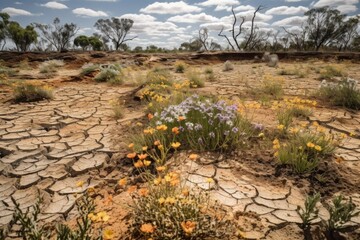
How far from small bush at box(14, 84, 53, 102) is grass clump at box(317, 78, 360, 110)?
6.28m

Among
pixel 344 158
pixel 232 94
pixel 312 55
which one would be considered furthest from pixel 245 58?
pixel 344 158

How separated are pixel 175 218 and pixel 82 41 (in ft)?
123

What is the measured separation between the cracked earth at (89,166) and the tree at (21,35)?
27295 millimetres

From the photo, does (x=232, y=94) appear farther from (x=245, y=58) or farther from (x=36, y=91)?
(x=245, y=58)

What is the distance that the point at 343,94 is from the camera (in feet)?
16.2

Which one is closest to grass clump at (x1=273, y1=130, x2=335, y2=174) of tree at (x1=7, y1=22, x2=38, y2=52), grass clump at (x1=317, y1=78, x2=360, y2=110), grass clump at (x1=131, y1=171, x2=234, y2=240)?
grass clump at (x1=131, y1=171, x2=234, y2=240)

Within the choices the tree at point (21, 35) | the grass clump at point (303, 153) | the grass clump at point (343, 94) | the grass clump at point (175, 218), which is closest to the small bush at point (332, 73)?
the grass clump at point (343, 94)

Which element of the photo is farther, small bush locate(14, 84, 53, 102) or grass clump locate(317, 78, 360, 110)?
small bush locate(14, 84, 53, 102)

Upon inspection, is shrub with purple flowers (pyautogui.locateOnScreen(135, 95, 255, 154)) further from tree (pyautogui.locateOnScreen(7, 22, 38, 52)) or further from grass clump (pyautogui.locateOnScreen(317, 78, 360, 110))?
tree (pyautogui.locateOnScreen(7, 22, 38, 52))

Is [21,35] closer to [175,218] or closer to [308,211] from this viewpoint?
[175,218]

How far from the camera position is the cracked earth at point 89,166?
7.00 feet

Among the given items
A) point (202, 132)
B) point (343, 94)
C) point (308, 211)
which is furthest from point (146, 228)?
point (343, 94)

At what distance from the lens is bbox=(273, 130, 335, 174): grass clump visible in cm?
246

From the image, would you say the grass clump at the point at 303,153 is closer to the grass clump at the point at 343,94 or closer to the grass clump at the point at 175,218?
the grass clump at the point at 175,218
